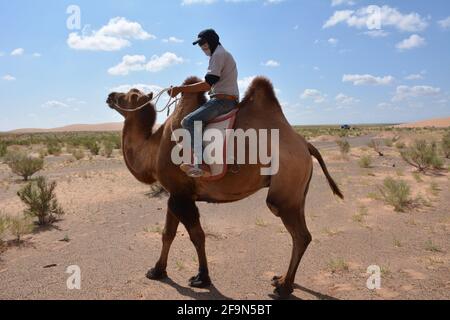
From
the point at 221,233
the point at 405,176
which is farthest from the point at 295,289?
the point at 405,176

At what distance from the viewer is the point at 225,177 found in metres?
5.04

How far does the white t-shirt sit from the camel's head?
1190 millimetres

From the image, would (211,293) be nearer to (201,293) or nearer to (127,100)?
(201,293)

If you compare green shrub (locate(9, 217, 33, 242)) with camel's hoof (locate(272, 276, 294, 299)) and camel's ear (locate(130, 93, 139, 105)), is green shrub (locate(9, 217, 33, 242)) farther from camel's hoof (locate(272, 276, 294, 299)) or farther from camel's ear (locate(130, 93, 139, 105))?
camel's hoof (locate(272, 276, 294, 299))

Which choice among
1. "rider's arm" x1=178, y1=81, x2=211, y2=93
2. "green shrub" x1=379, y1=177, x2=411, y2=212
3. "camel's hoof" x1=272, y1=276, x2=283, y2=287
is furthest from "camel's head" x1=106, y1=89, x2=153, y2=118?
"green shrub" x1=379, y1=177, x2=411, y2=212

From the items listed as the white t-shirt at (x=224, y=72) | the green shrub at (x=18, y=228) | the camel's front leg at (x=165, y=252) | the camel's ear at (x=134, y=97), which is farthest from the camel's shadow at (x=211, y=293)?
the green shrub at (x=18, y=228)

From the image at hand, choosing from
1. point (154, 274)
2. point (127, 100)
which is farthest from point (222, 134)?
point (154, 274)

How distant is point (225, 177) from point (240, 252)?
234cm

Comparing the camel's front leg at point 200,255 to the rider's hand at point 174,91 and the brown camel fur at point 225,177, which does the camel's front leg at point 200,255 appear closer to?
the brown camel fur at point 225,177

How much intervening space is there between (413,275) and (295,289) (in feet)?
5.69

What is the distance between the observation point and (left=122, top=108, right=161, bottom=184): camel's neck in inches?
225
